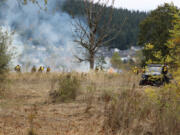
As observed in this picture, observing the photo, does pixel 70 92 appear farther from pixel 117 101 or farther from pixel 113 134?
pixel 113 134

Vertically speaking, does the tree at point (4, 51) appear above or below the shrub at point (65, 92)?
above

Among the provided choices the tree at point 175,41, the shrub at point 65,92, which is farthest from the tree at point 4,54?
the tree at point 175,41

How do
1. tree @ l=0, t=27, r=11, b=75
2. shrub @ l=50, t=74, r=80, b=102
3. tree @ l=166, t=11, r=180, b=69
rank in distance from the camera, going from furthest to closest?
tree @ l=0, t=27, r=11, b=75, shrub @ l=50, t=74, r=80, b=102, tree @ l=166, t=11, r=180, b=69

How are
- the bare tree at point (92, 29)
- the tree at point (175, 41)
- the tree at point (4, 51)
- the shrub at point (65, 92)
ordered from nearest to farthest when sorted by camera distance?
the tree at point (175, 41)
the shrub at point (65, 92)
the tree at point (4, 51)
the bare tree at point (92, 29)

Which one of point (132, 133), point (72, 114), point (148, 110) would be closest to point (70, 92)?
point (72, 114)

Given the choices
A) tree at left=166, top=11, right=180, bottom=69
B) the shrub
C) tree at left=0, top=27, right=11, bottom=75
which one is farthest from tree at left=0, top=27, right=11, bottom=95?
tree at left=166, top=11, right=180, bottom=69

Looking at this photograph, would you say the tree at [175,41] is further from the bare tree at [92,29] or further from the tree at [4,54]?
the bare tree at [92,29]

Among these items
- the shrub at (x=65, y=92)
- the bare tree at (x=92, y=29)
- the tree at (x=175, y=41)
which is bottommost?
the shrub at (x=65, y=92)

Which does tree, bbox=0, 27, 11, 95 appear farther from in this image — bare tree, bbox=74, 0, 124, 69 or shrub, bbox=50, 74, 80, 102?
bare tree, bbox=74, 0, 124, 69

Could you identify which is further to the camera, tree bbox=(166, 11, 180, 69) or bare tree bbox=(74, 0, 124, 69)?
bare tree bbox=(74, 0, 124, 69)

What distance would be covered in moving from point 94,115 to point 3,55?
13.2 ft

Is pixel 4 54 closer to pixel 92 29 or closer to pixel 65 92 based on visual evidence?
pixel 65 92

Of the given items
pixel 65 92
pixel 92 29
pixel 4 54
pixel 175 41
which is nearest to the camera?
pixel 175 41

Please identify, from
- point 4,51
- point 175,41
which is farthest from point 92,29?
point 175,41
